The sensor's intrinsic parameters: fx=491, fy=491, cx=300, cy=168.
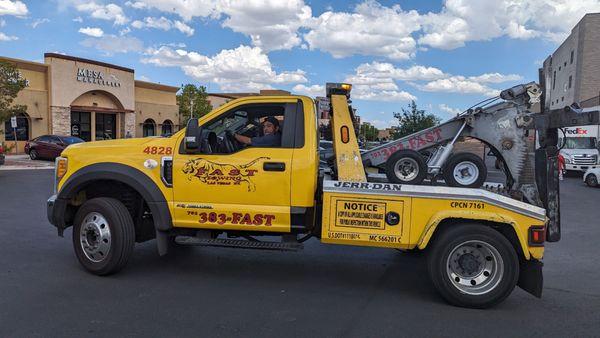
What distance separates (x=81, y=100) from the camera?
119 feet

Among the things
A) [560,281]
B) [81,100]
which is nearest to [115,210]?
[560,281]

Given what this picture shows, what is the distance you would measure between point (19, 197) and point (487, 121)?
1148cm

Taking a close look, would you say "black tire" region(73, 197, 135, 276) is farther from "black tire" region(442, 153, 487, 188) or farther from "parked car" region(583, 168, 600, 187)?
"parked car" region(583, 168, 600, 187)

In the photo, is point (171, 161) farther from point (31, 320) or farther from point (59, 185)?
point (31, 320)

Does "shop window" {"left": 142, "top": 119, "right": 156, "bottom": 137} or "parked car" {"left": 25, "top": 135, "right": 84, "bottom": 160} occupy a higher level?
"shop window" {"left": 142, "top": 119, "right": 156, "bottom": 137}

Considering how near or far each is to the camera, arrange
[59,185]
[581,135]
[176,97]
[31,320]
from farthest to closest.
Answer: [176,97], [581,135], [59,185], [31,320]

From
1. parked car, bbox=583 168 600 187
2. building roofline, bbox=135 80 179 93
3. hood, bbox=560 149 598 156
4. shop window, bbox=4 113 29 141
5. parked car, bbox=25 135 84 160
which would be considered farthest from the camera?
building roofline, bbox=135 80 179 93

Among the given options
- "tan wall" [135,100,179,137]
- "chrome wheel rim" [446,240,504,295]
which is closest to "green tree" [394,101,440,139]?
"chrome wheel rim" [446,240,504,295]

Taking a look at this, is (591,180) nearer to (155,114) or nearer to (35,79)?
(35,79)

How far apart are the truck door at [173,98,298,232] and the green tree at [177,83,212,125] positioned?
146 feet

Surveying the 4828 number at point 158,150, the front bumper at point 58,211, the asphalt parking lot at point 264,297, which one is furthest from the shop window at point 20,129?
the 4828 number at point 158,150

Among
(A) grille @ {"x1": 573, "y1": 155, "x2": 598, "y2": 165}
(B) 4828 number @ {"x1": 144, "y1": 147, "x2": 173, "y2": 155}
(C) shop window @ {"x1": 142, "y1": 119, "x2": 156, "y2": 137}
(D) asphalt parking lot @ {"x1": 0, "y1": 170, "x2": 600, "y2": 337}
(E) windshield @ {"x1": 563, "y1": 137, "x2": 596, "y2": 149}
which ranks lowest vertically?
(D) asphalt parking lot @ {"x1": 0, "y1": 170, "x2": 600, "y2": 337}

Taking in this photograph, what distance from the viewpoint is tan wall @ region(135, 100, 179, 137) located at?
140ft

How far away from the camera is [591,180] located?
19641 millimetres
